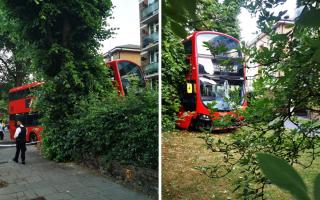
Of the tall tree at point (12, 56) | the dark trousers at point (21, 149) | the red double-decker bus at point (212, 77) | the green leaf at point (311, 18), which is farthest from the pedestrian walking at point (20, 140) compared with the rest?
the green leaf at point (311, 18)

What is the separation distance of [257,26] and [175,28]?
27cm

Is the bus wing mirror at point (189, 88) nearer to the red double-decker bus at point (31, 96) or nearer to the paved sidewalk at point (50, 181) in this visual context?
the red double-decker bus at point (31, 96)

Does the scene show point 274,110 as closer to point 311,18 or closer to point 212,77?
point 212,77

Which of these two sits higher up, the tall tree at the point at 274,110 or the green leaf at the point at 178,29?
the green leaf at the point at 178,29

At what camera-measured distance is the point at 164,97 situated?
1.21m

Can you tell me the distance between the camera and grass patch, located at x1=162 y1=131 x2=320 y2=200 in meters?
0.98

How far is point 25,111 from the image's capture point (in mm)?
877

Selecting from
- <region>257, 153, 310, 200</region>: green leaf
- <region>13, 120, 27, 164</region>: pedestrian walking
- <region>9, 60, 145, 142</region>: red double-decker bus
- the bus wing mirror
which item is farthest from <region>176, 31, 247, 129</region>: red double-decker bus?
<region>257, 153, 310, 200</region>: green leaf

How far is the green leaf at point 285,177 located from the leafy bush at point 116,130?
0.94m

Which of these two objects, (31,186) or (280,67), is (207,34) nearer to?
(280,67)

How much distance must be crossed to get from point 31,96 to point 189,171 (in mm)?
555

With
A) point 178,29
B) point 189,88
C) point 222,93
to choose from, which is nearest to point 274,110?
point 222,93

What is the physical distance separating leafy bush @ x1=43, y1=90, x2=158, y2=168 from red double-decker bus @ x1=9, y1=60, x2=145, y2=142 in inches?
2.5

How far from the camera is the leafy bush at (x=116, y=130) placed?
1071 mm
